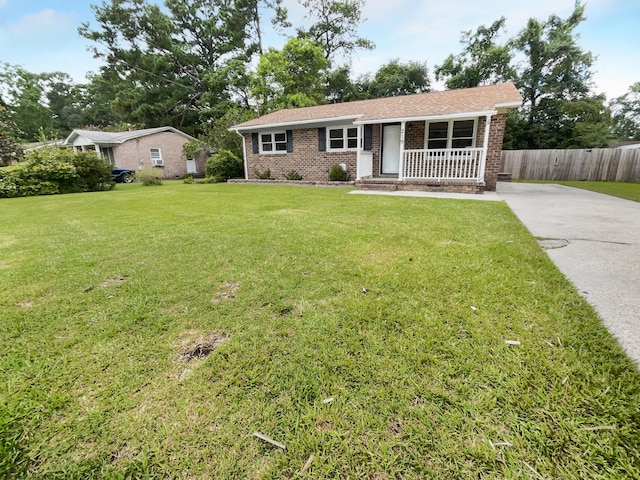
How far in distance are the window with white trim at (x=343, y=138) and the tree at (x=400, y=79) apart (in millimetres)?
14398

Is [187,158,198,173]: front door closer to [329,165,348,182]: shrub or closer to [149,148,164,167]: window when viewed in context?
[149,148,164,167]: window

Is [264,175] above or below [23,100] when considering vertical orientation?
below

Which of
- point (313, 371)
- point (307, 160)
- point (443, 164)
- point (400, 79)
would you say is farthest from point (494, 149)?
point (400, 79)

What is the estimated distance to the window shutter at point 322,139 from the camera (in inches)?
535

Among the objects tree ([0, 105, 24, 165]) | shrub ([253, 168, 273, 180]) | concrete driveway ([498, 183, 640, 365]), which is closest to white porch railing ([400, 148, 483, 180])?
concrete driveway ([498, 183, 640, 365])

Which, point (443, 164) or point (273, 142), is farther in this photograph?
point (273, 142)

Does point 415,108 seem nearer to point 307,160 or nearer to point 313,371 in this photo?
point 307,160

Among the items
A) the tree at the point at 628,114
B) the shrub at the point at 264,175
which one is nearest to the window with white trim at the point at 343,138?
the shrub at the point at 264,175

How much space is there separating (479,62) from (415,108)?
637 inches

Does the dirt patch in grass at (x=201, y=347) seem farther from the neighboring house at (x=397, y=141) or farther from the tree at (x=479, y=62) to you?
the tree at (x=479, y=62)

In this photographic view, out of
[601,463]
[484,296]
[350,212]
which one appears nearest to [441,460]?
[601,463]

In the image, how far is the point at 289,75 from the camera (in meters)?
22.6

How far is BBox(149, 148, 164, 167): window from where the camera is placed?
74.1 ft

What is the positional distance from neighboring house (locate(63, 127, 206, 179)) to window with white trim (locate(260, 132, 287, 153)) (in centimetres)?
1130
